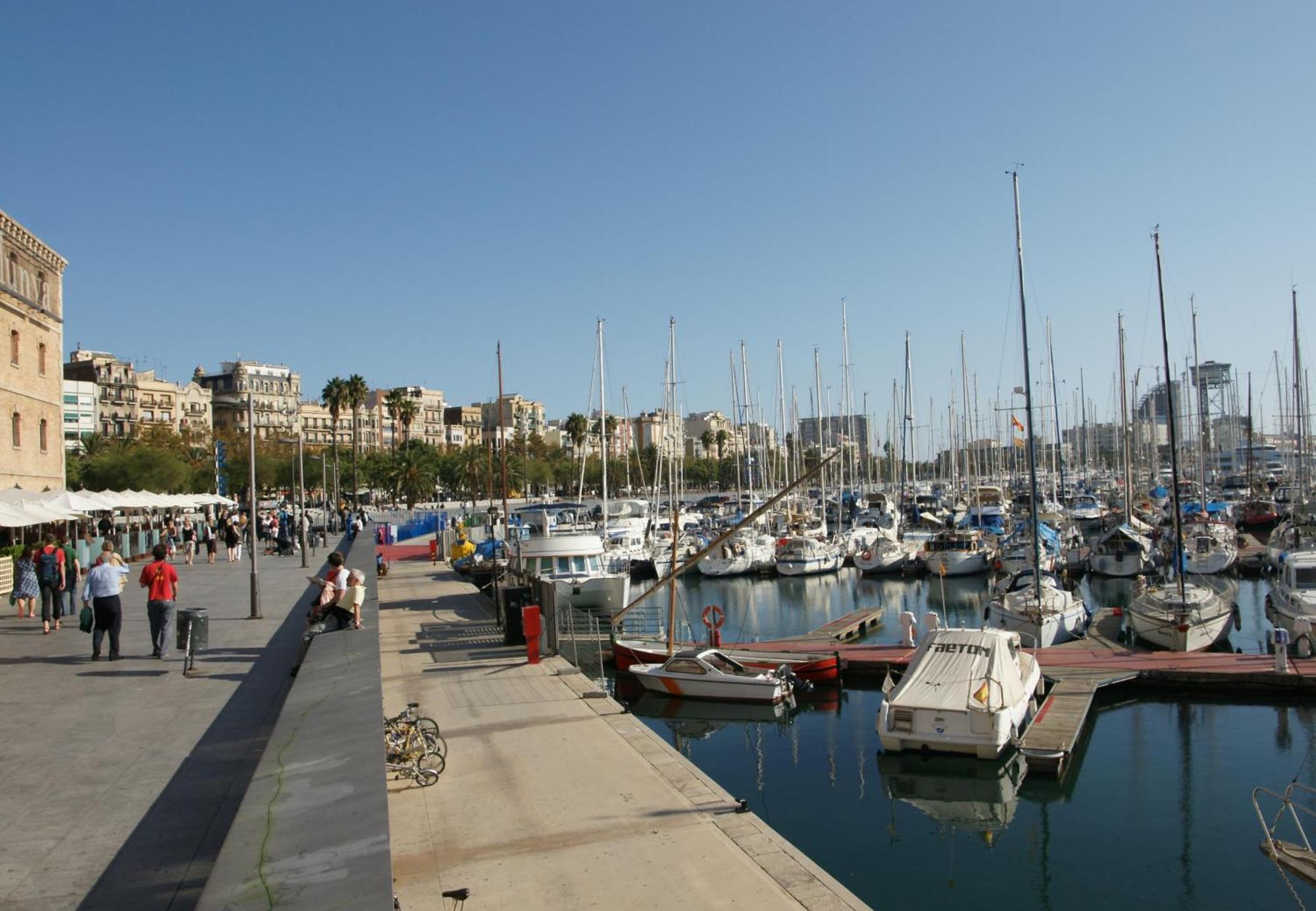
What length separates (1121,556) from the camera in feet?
174

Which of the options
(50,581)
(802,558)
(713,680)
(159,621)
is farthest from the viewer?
(802,558)

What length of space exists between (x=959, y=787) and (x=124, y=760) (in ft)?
48.4

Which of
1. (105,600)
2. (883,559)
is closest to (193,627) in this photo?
(105,600)

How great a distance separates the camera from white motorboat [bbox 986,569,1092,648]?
3130 cm

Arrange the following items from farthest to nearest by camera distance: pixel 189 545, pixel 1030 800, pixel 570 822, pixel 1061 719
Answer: pixel 189 545, pixel 1061 719, pixel 1030 800, pixel 570 822

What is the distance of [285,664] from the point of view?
60.3 ft

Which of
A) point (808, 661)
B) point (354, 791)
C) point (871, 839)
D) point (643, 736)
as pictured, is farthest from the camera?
point (808, 661)

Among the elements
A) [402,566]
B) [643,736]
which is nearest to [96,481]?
[402,566]

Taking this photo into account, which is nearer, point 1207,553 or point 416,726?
point 416,726

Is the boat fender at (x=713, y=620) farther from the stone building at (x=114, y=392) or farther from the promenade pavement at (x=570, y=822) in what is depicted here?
the stone building at (x=114, y=392)

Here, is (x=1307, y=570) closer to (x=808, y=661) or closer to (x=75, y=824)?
(x=808, y=661)

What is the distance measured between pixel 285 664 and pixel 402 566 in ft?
104

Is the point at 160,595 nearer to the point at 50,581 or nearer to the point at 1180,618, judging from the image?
the point at 50,581

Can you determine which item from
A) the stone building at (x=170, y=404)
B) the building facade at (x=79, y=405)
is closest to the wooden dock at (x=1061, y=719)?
the building facade at (x=79, y=405)
